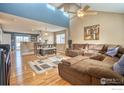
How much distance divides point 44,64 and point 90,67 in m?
0.57

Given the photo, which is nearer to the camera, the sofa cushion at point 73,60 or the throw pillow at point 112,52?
the throw pillow at point 112,52

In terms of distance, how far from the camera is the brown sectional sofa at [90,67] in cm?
103

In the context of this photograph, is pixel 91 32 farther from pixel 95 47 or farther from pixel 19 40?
pixel 19 40

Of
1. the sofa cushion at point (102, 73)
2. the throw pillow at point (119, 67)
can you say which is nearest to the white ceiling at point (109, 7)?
the throw pillow at point (119, 67)

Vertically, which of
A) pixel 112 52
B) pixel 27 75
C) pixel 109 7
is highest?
pixel 109 7

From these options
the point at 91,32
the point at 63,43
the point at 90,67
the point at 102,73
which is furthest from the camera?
the point at 63,43

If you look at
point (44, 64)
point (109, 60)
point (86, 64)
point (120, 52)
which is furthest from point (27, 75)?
point (120, 52)

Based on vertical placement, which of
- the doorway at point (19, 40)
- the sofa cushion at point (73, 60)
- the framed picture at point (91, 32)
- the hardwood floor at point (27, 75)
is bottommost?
the hardwood floor at point (27, 75)

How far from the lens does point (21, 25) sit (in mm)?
1206

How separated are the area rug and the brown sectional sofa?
0.08m

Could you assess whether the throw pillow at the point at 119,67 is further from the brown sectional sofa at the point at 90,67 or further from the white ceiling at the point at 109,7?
the white ceiling at the point at 109,7

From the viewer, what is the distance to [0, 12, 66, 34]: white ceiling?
1130 millimetres

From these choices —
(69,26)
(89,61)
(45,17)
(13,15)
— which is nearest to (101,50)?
(89,61)
